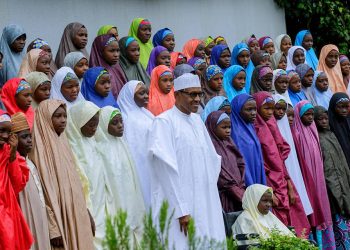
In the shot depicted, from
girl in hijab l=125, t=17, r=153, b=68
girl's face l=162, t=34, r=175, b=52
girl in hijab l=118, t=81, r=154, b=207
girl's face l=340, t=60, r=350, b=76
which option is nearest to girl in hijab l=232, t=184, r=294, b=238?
girl in hijab l=118, t=81, r=154, b=207

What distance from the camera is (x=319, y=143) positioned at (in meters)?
11.4

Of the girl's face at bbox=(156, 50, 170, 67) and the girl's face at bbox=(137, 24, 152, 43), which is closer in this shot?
the girl's face at bbox=(156, 50, 170, 67)

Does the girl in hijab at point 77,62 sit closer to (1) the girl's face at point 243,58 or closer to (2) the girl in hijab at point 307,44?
(1) the girl's face at point 243,58

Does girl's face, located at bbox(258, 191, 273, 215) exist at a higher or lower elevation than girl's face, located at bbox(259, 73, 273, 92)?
lower

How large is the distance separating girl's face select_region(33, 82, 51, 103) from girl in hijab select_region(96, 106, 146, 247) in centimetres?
59

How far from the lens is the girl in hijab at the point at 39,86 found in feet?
29.5

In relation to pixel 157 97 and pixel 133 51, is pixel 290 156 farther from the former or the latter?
pixel 133 51

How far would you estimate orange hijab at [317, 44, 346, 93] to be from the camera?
13.8 m

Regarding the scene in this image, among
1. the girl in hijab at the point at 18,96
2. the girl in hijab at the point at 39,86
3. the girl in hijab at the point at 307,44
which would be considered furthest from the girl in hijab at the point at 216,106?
the girl in hijab at the point at 307,44

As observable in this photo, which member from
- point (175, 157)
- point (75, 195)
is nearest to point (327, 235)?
point (175, 157)

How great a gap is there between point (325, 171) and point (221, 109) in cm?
192

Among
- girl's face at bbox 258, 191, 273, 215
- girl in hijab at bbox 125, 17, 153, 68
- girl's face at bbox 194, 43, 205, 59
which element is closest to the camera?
girl's face at bbox 258, 191, 273, 215

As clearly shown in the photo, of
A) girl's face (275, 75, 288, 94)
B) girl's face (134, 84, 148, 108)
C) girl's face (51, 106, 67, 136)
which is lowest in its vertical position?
girl's face (51, 106, 67, 136)

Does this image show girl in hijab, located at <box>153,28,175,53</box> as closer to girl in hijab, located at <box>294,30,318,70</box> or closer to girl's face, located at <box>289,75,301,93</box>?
girl's face, located at <box>289,75,301,93</box>
